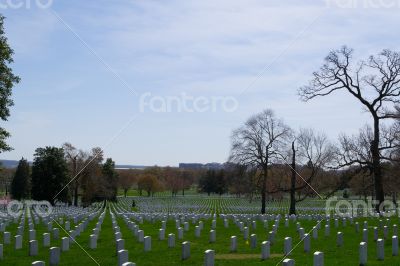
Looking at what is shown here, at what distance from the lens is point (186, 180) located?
12800cm

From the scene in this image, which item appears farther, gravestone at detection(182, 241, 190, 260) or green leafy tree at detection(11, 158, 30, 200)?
green leafy tree at detection(11, 158, 30, 200)

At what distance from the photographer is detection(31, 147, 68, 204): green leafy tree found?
60.5m

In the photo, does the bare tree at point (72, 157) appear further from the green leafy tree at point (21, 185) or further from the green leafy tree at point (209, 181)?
the green leafy tree at point (209, 181)

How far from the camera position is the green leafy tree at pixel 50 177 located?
60.5 metres

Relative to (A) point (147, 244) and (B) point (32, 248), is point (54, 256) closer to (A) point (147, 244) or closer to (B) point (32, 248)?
(B) point (32, 248)

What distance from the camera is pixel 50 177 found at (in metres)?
60.4

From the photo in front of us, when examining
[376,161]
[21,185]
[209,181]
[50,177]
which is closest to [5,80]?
[376,161]

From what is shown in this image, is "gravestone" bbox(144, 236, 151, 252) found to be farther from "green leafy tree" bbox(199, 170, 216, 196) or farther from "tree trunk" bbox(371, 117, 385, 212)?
"green leafy tree" bbox(199, 170, 216, 196)

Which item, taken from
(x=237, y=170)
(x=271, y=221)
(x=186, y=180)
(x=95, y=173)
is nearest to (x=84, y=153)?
(x=95, y=173)

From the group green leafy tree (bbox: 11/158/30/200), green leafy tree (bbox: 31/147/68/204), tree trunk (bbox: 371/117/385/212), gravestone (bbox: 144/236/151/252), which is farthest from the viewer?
green leafy tree (bbox: 11/158/30/200)

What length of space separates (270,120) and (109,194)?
28695mm

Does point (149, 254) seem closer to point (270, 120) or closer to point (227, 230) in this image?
point (227, 230)

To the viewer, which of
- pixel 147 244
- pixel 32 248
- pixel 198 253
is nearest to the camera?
pixel 32 248

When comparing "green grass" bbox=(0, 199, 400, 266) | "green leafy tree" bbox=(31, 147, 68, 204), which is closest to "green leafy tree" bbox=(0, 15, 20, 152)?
"green grass" bbox=(0, 199, 400, 266)
